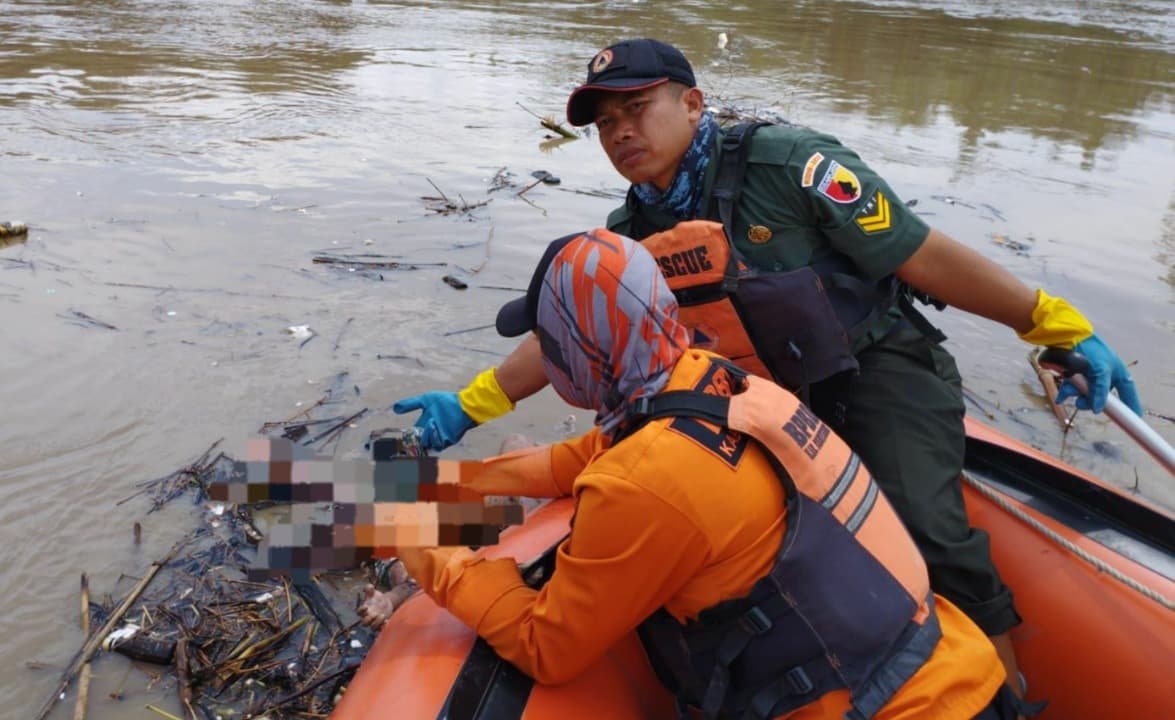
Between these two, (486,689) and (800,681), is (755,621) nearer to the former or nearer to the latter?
(800,681)

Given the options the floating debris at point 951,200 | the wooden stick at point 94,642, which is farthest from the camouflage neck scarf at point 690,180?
the floating debris at point 951,200

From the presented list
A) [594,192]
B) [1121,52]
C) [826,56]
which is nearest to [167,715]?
[594,192]

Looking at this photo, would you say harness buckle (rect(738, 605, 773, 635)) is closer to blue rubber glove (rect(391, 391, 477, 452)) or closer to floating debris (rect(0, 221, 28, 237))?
blue rubber glove (rect(391, 391, 477, 452))

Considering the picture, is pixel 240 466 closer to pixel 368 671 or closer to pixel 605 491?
pixel 368 671

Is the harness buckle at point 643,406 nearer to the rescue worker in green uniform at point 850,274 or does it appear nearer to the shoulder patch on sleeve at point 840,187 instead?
the rescue worker in green uniform at point 850,274

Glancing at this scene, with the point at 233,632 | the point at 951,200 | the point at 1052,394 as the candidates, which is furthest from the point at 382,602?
the point at 951,200

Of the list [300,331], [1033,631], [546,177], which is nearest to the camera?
[1033,631]

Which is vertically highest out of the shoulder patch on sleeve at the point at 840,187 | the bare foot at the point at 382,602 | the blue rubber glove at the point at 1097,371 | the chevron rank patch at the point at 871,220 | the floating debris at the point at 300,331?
the shoulder patch on sleeve at the point at 840,187

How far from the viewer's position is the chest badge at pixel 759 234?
A: 7.31 feet

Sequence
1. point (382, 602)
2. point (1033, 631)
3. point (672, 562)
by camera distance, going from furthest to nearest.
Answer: point (382, 602), point (1033, 631), point (672, 562)

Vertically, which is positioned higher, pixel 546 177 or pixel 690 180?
pixel 690 180

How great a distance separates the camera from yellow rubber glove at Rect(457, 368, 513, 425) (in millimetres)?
2527

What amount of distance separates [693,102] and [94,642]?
2.23 meters

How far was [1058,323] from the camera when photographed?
2326mm
